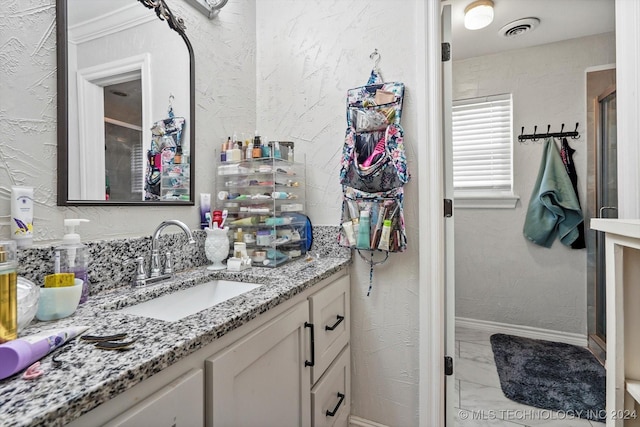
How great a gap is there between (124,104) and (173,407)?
37.0 inches

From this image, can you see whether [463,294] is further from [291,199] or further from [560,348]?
[291,199]

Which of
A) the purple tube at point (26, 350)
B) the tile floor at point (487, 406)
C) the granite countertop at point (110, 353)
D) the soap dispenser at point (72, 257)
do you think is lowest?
the tile floor at point (487, 406)

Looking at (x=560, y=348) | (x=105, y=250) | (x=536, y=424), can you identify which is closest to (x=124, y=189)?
(x=105, y=250)

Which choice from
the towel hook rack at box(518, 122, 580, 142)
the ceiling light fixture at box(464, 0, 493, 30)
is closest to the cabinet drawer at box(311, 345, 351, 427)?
the ceiling light fixture at box(464, 0, 493, 30)

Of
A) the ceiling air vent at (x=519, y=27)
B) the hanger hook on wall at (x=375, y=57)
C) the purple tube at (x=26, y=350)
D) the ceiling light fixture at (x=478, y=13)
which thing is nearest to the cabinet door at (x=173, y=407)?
the purple tube at (x=26, y=350)

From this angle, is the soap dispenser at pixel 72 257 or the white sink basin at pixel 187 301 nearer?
the soap dispenser at pixel 72 257

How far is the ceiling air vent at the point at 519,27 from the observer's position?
2107mm

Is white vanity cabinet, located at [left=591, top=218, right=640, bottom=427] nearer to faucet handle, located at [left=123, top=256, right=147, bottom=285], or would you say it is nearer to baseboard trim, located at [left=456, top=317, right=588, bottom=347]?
faucet handle, located at [left=123, top=256, right=147, bottom=285]

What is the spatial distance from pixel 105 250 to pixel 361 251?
976 mm

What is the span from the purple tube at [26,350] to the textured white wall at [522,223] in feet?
8.99

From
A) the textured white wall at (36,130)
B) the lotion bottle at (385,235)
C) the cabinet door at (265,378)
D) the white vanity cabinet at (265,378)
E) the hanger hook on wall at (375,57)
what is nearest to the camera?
the white vanity cabinet at (265,378)

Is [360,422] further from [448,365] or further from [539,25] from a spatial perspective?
[539,25]

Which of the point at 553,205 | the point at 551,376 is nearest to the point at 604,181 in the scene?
the point at 553,205

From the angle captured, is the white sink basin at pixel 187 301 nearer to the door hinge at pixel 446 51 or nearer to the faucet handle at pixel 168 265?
the faucet handle at pixel 168 265
